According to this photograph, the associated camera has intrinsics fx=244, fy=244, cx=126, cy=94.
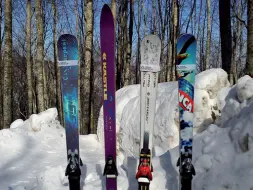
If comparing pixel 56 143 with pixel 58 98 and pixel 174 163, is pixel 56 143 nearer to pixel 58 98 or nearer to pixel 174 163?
pixel 174 163

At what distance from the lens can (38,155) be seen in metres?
5.47

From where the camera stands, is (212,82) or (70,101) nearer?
(70,101)

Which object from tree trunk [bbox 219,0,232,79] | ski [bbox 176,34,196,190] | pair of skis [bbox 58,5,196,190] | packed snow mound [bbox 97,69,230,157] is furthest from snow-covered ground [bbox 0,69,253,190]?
tree trunk [bbox 219,0,232,79]

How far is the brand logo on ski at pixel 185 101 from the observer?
3.00 meters

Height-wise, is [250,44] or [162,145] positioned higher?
[250,44]

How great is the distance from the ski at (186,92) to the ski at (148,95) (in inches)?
12.7

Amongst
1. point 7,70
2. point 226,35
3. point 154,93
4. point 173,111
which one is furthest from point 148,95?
point 7,70

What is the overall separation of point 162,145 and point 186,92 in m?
1.83

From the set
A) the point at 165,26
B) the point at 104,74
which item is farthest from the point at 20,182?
the point at 165,26

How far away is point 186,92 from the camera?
303 centimetres

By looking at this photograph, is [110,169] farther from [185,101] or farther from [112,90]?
[185,101]

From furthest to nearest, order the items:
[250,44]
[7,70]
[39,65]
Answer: [39,65]
[7,70]
[250,44]

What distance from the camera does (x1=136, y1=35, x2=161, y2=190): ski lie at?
306cm

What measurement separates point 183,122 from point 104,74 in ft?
3.83
